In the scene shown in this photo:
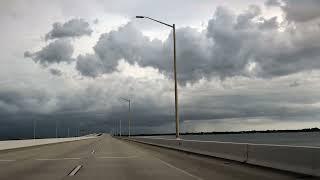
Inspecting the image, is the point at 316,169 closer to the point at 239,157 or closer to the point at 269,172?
the point at 269,172

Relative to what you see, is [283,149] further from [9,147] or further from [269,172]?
[9,147]

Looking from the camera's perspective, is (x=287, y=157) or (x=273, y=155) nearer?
(x=287, y=157)

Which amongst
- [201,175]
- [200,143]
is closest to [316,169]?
[201,175]

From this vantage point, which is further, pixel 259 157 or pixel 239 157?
pixel 239 157

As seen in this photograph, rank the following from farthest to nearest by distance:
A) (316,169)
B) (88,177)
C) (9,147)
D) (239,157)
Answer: (9,147)
(239,157)
(88,177)
(316,169)

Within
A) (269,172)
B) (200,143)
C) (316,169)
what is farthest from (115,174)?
(200,143)

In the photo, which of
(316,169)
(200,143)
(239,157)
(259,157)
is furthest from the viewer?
(200,143)

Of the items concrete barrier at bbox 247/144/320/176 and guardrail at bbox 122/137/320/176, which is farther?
guardrail at bbox 122/137/320/176

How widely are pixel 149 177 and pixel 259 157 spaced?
6034 mm

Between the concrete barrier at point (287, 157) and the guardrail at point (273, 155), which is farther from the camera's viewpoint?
the guardrail at point (273, 155)

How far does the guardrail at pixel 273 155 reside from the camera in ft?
53.0

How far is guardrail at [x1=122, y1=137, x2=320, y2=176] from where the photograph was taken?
1614 cm

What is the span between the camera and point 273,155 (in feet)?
63.9

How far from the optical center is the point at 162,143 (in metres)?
50.9
